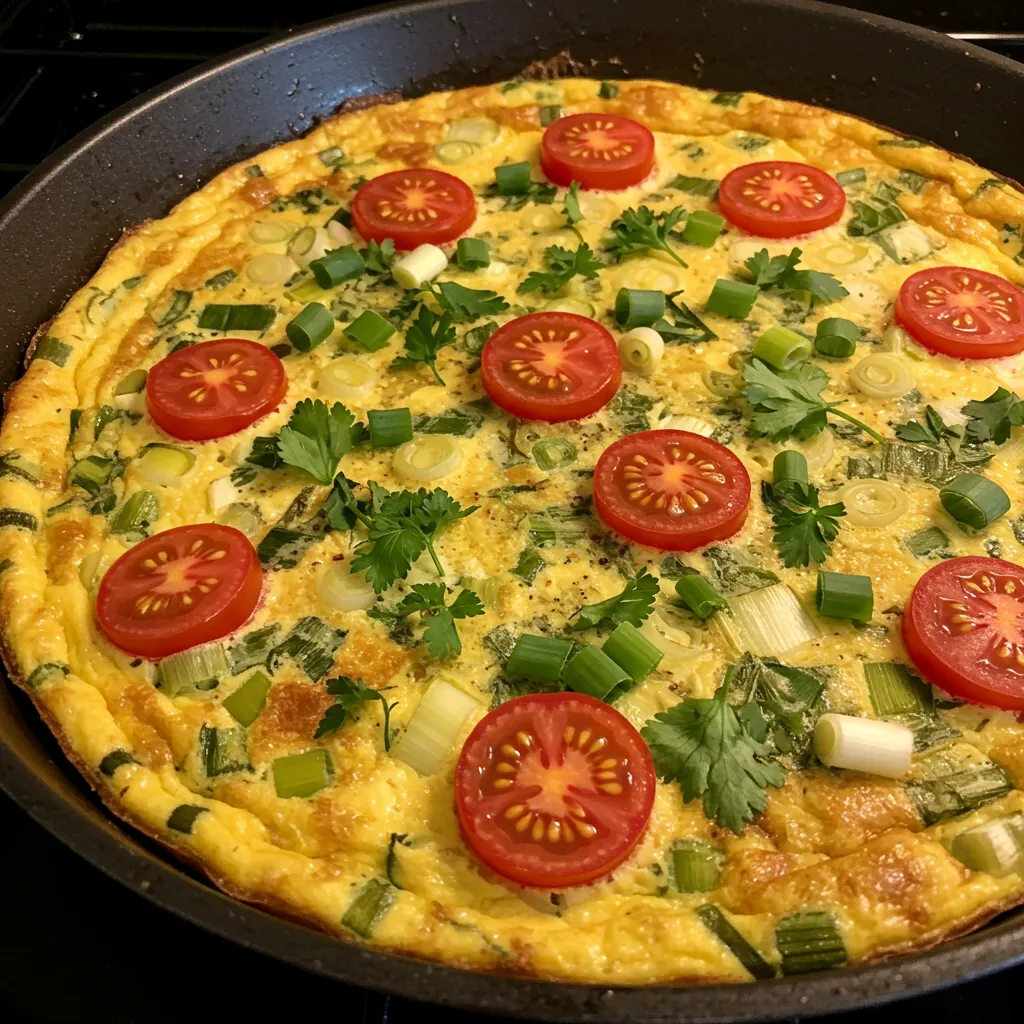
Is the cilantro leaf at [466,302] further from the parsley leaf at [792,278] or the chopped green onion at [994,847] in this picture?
the chopped green onion at [994,847]

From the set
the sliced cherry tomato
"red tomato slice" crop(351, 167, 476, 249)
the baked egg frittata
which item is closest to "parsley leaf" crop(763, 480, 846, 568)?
the baked egg frittata

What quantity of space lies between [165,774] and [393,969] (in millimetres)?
869

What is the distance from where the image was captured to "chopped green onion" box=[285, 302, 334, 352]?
3.30m

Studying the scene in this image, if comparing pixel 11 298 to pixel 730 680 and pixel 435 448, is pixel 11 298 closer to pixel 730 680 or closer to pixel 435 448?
pixel 435 448

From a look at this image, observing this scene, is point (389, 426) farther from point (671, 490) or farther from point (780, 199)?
point (780, 199)

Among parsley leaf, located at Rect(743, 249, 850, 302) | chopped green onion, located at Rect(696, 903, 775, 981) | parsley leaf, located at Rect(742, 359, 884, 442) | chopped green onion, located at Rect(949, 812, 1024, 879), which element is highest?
parsley leaf, located at Rect(743, 249, 850, 302)

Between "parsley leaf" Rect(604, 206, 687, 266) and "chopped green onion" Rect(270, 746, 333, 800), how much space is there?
2.10 meters

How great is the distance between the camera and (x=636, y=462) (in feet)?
9.11

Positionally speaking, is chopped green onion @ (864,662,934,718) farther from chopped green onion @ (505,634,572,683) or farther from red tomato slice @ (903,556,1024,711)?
chopped green onion @ (505,634,572,683)

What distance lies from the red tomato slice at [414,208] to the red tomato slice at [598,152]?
0.39m

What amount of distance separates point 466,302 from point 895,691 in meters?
1.83

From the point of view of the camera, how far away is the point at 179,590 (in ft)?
8.52

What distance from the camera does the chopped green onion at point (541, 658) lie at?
246 cm

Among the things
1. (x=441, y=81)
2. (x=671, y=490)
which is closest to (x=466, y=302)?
(x=671, y=490)
